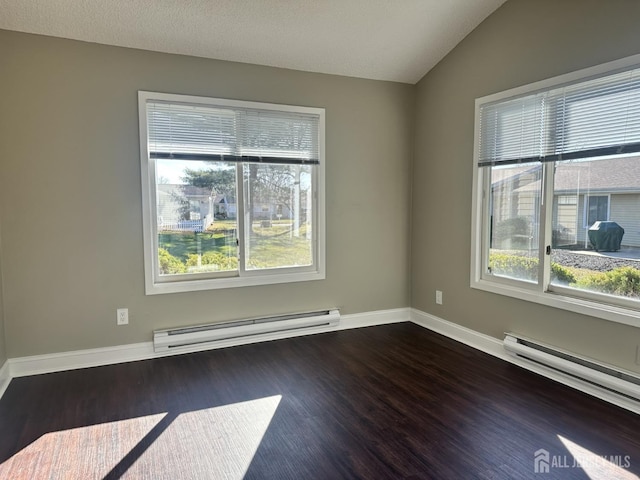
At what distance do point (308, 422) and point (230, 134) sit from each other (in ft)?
7.96

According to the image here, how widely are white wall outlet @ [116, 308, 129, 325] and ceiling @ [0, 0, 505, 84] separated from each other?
2.08 m

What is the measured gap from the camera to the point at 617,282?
263 cm

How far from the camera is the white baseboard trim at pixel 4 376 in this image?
8.91 feet

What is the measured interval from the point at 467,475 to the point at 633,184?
2.03 m

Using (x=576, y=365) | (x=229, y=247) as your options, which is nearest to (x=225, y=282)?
(x=229, y=247)

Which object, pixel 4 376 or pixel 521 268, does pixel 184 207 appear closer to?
pixel 4 376

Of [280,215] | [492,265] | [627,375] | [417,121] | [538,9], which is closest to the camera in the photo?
[627,375]

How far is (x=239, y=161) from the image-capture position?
356cm

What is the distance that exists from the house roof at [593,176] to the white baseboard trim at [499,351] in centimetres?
130

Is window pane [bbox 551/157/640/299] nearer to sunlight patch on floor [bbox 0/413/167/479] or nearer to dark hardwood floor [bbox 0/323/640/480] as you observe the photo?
dark hardwood floor [bbox 0/323/640/480]

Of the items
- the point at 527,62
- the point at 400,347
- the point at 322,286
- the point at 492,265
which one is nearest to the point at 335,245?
the point at 322,286

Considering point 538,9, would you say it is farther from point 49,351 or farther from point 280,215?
point 49,351

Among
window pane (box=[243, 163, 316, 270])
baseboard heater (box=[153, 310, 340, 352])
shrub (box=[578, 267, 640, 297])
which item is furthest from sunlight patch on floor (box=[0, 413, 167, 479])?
shrub (box=[578, 267, 640, 297])

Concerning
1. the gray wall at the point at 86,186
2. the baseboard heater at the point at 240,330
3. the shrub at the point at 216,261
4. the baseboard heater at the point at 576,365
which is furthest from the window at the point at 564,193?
the shrub at the point at 216,261
